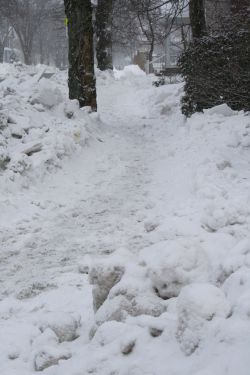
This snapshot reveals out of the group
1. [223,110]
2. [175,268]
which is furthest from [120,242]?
[223,110]

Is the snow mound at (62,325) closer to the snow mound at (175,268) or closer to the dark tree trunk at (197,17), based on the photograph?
the snow mound at (175,268)

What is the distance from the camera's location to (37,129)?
26.9ft

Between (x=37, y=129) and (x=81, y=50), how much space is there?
318 centimetres

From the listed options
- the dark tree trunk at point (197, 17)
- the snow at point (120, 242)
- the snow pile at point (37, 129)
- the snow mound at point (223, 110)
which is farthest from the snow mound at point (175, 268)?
the dark tree trunk at point (197, 17)

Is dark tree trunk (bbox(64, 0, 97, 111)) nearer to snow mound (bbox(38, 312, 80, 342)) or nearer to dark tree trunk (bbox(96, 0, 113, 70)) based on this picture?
snow mound (bbox(38, 312, 80, 342))

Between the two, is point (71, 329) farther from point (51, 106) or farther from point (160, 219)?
point (51, 106)

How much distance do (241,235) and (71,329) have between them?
6.15 feet

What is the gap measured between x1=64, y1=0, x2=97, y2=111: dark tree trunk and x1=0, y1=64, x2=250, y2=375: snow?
927 millimetres

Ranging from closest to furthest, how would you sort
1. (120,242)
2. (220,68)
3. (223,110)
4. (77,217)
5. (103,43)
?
(120,242)
(77,217)
(220,68)
(223,110)
(103,43)

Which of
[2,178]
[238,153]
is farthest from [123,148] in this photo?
[2,178]

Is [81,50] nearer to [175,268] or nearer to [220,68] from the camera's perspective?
[220,68]

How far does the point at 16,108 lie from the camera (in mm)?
8695

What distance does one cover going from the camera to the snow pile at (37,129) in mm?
6973

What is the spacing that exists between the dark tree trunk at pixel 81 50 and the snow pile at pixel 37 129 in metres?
0.74
